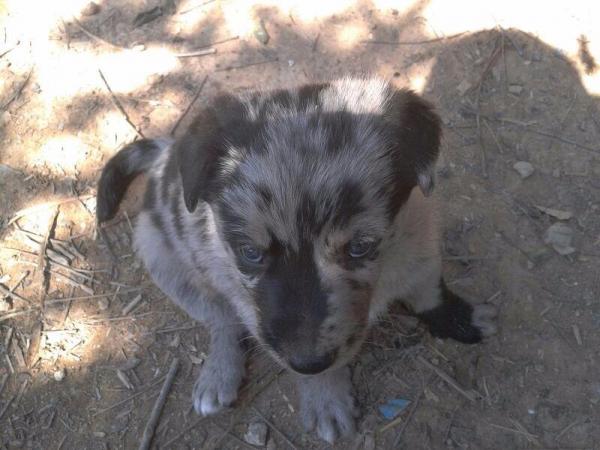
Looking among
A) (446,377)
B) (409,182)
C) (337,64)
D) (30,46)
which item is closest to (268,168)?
(409,182)

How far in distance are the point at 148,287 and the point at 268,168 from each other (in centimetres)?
200

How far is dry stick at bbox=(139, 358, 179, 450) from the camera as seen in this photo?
3.51m

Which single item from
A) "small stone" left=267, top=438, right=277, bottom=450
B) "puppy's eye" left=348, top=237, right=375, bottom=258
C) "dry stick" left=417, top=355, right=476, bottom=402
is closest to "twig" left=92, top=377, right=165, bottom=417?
"small stone" left=267, top=438, right=277, bottom=450

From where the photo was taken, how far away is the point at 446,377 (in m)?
3.45

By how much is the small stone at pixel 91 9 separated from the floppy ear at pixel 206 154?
9.98 ft

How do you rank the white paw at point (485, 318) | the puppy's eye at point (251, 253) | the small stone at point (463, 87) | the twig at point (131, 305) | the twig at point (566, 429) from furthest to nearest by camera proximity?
the small stone at point (463, 87), the twig at point (131, 305), the white paw at point (485, 318), the twig at point (566, 429), the puppy's eye at point (251, 253)

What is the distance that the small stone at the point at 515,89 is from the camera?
4387 millimetres

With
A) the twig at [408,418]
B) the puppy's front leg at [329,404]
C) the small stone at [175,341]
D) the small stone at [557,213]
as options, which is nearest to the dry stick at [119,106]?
the small stone at [175,341]

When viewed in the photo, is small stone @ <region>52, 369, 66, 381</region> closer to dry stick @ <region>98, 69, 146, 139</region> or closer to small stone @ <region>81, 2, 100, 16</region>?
dry stick @ <region>98, 69, 146, 139</region>

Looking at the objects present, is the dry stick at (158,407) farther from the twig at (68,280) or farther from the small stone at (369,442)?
the small stone at (369,442)

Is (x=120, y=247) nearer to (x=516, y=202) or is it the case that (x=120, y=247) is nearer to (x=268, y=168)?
(x=268, y=168)

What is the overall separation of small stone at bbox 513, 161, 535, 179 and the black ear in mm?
1717

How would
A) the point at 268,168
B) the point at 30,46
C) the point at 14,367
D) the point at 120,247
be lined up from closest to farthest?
the point at 268,168 < the point at 14,367 < the point at 120,247 < the point at 30,46

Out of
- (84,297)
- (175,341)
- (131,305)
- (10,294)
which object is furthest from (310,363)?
(10,294)
